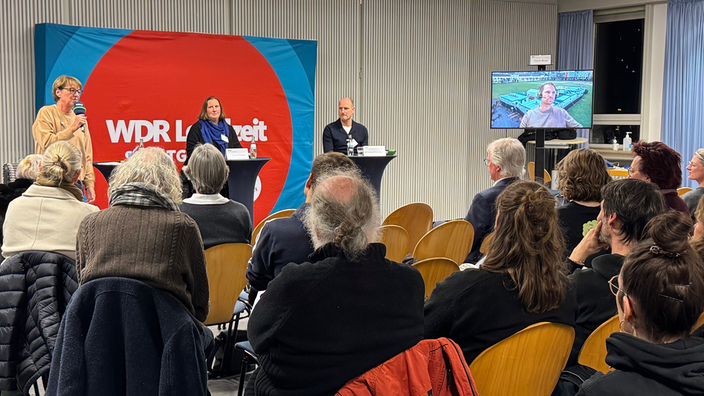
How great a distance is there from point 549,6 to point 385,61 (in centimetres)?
322

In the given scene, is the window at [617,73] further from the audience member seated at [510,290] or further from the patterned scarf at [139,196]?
the patterned scarf at [139,196]

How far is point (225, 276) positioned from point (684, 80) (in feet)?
27.2

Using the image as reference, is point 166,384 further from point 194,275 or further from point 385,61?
point 385,61

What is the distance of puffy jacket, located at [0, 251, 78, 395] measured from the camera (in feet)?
9.07

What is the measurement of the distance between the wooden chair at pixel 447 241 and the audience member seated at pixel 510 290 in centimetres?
169

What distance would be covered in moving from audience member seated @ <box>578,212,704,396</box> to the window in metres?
9.36

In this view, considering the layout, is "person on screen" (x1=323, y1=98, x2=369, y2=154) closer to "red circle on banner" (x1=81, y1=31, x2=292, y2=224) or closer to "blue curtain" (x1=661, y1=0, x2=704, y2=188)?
"red circle on banner" (x1=81, y1=31, x2=292, y2=224)

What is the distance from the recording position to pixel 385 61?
9.39 metres

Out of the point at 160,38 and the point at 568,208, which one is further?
the point at 160,38

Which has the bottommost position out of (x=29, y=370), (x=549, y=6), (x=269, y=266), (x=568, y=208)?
(x=29, y=370)

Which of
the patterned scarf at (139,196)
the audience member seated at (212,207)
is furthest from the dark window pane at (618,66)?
the patterned scarf at (139,196)

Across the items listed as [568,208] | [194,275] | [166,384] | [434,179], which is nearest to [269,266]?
[194,275]

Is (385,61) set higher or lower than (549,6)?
lower

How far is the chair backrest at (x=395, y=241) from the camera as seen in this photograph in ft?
12.6
